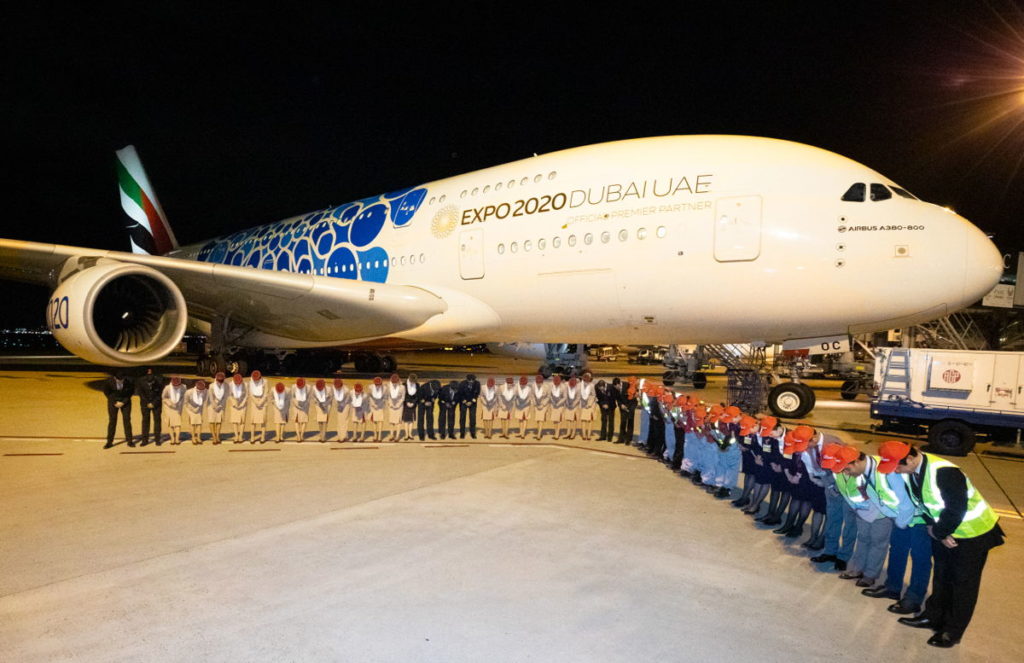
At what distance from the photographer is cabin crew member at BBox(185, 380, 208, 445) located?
879 centimetres

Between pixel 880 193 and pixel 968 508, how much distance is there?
569 centimetres

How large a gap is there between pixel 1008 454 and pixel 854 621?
8396 mm

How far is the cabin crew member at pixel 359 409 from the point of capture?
912cm

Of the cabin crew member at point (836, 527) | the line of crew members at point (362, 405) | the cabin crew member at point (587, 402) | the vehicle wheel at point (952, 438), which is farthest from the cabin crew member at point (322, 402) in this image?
the vehicle wheel at point (952, 438)

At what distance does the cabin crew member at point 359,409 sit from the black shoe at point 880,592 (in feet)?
22.6

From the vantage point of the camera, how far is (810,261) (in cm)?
789

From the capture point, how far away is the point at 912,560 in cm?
405

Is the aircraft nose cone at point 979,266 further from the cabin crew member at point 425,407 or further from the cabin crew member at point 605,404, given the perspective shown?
the cabin crew member at point 425,407

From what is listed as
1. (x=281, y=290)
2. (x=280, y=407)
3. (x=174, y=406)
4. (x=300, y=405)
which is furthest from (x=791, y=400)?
(x=174, y=406)

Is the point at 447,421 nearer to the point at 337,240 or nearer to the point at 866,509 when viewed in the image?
the point at 337,240

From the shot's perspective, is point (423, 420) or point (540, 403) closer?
point (423, 420)

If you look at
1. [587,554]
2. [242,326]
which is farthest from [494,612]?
[242,326]

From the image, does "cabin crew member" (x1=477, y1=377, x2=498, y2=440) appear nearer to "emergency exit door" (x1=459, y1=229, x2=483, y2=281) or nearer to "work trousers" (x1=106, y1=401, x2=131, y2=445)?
"emergency exit door" (x1=459, y1=229, x2=483, y2=281)

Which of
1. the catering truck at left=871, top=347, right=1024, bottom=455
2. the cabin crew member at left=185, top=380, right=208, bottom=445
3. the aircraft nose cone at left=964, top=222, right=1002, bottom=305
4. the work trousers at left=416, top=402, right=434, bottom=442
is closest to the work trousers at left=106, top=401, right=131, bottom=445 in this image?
the cabin crew member at left=185, top=380, right=208, bottom=445
